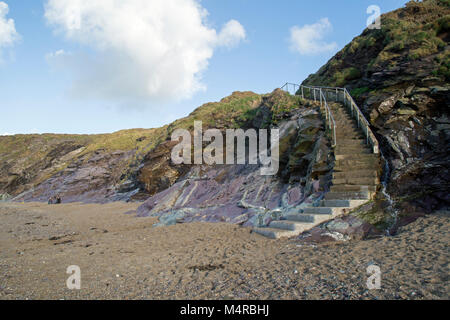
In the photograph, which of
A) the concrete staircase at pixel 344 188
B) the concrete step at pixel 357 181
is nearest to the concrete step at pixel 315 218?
the concrete staircase at pixel 344 188

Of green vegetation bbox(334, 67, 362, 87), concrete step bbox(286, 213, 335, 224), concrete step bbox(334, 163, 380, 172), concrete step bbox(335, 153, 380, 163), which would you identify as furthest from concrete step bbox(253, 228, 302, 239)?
green vegetation bbox(334, 67, 362, 87)

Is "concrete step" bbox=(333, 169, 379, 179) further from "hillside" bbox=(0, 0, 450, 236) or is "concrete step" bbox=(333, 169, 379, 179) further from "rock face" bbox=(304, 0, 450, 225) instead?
"rock face" bbox=(304, 0, 450, 225)

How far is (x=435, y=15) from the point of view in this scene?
1341 centimetres

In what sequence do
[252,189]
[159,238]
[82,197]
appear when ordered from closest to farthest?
[159,238] → [252,189] → [82,197]

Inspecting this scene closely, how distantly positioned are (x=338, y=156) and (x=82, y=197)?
27.9m

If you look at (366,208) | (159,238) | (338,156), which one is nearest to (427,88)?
(338,156)

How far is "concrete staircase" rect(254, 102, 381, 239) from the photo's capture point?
23.1 feet

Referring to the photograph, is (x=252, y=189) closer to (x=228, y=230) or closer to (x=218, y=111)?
(x=228, y=230)

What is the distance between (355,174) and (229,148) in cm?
1079
